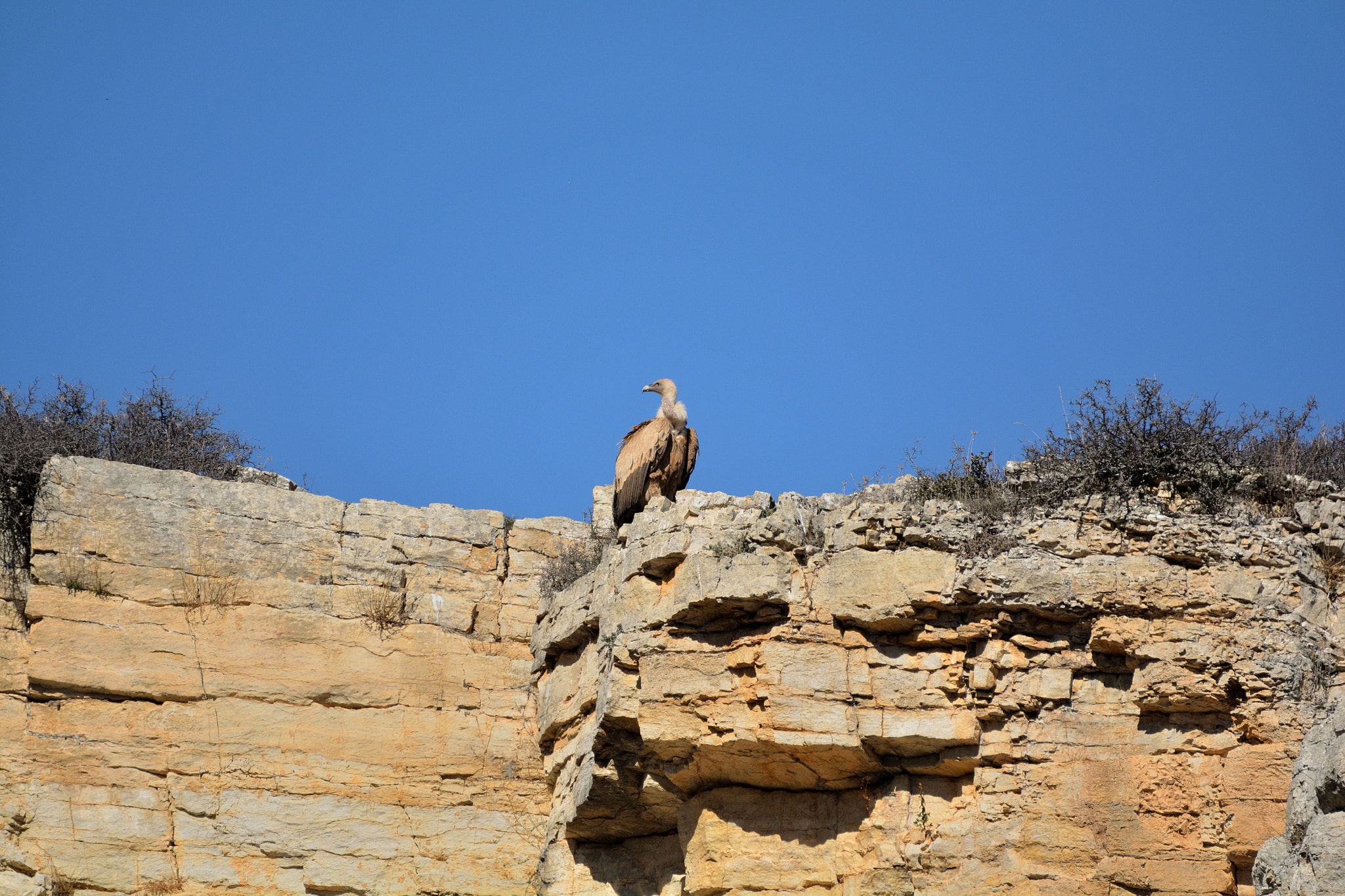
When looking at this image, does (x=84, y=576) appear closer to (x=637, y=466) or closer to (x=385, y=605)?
(x=385, y=605)

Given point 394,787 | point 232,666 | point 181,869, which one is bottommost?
point 181,869

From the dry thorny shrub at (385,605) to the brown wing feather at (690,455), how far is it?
316 centimetres

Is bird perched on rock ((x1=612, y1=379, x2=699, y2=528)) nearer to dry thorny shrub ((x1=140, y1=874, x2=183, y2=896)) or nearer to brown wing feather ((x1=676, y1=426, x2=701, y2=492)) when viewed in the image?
brown wing feather ((x1=676, y1=426, x2=701, y2=492))

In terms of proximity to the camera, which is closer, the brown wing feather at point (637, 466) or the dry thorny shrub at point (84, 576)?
the dry thorny shrub at point (84, 576)

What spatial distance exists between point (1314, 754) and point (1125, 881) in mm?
1835

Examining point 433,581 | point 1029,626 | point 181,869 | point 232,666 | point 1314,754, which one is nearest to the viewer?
point 1314,754

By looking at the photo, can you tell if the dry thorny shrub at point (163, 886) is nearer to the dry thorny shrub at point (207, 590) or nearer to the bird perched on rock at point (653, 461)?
the dry thorny shrub at point (207, 590)

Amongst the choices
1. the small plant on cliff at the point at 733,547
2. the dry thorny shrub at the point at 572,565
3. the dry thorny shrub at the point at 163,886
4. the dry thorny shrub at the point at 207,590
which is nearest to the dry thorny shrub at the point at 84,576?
the dry thorny shrub at the point at 207,590

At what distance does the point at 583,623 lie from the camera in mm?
14508

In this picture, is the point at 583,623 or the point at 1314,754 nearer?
the point at 1314,754

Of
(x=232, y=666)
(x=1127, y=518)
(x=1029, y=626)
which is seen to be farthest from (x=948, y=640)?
(x=232, y=666)

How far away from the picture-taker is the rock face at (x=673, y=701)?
11.8 metres

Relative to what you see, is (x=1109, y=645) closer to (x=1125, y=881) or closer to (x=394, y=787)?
(x=1125, y=881)

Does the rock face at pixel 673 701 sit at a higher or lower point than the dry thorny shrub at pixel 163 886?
higher
